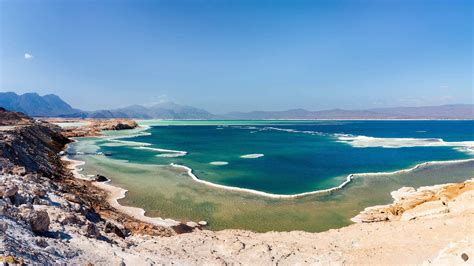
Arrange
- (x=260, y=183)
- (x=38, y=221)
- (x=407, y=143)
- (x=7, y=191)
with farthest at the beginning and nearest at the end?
(x=407, y=143), (x=260, y=183), (x=7, y=191), (x=38, y=221)

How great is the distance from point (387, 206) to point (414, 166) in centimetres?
1863

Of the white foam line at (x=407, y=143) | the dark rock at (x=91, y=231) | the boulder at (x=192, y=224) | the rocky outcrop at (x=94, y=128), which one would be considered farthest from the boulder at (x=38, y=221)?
the rocky outcrop at (x=94, y=128)

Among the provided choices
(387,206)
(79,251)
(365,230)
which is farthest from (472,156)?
(79,251)

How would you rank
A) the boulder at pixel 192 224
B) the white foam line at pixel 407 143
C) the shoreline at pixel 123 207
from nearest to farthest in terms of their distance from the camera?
the boulder at pixel 192 224
the shoreline at pixel 123 207
the white foam line at pixel 407 143

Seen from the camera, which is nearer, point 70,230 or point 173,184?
point 70,230

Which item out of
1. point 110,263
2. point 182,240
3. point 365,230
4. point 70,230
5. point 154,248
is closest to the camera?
point 110,263

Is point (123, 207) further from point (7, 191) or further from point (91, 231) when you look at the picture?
point (7, 191)

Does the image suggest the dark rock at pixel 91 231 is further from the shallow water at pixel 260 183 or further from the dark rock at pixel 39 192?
the shallow water at pixel 260 183

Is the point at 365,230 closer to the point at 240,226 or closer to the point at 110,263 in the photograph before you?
the point at 240,226

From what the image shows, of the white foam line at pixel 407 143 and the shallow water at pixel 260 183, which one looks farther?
the white foam line at pixel 407 143

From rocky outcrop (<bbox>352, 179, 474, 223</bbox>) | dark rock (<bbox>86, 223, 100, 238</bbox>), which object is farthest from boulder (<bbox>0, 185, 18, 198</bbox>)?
rocky outcrop (<bbox>352, 179, 474, 223</bbox>)

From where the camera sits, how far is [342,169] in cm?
3559

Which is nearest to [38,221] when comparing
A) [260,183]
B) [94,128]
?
[260,183]

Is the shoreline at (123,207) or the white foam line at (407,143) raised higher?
the white foam line at (407,143)
